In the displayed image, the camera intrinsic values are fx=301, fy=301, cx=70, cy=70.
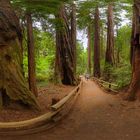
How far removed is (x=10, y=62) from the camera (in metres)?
9.50

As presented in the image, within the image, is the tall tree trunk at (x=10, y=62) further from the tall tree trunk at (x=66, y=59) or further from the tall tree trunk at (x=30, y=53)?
the tall tree trunk at (x=66, y=59)

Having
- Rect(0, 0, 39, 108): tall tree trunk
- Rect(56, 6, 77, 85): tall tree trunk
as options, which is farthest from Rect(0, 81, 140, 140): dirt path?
Rect(56, 6, 77, 85): tall tree trunk

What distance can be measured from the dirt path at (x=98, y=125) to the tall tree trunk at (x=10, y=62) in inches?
64.9

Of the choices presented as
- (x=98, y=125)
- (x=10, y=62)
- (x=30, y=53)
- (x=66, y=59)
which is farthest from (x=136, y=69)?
(x=66, y=59)

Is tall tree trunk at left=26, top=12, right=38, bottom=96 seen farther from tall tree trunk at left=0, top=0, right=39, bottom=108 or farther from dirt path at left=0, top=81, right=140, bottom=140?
dirt path at left=0, top=81, right=140, bottom=140

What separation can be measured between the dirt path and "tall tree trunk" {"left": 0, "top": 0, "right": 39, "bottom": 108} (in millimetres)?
1648

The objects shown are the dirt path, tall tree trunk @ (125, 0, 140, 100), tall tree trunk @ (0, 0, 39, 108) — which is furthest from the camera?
tall tree trunk @ (125, 0, 140, 100)

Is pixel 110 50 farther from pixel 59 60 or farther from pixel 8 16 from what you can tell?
pixel 8 16

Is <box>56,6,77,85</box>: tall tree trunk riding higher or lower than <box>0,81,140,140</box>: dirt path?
higher

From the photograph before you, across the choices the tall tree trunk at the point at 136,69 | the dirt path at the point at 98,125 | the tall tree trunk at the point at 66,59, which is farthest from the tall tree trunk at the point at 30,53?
the tall tree trunk at the point at 66,59

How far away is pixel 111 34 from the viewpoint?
110 feet

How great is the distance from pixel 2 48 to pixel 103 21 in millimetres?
38141

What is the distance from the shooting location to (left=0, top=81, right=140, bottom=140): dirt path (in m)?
7.32

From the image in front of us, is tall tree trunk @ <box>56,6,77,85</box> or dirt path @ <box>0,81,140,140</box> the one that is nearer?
dirt path @ <box>0,81,140,140</box>
